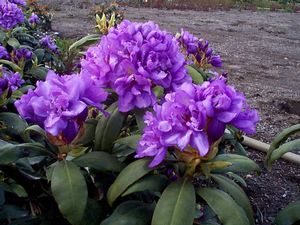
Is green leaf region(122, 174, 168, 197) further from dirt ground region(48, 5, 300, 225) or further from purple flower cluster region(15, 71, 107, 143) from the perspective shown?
dirt ground region(48, 5, 300, 225)

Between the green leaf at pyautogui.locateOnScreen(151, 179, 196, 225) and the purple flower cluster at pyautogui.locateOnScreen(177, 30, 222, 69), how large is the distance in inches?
47.1

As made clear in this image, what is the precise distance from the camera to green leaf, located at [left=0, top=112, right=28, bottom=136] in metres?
1.33

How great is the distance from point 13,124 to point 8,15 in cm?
132

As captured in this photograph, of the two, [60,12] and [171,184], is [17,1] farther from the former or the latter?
[60,12]

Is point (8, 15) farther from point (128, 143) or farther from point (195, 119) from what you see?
point (195, 119)

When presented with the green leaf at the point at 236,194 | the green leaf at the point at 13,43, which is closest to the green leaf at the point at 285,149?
the green leaf at the point at 236,194

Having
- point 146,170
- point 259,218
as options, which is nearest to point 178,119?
point 146,170

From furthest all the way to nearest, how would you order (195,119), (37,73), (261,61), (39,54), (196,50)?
(261,61) < (39,54) < (37,73) < (196,50) < (195,119)

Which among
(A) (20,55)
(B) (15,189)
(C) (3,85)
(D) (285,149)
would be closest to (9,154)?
A: (B) (15,189)

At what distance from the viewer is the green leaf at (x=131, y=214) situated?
1.05 metres

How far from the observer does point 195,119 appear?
0.97 m

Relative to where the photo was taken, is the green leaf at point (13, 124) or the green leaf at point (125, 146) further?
the green leaf at point (13, 124)

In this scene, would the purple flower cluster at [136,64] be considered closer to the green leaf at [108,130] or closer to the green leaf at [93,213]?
the green leaf at [108,130]

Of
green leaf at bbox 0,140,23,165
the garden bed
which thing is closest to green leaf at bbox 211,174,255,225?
the garden bed
